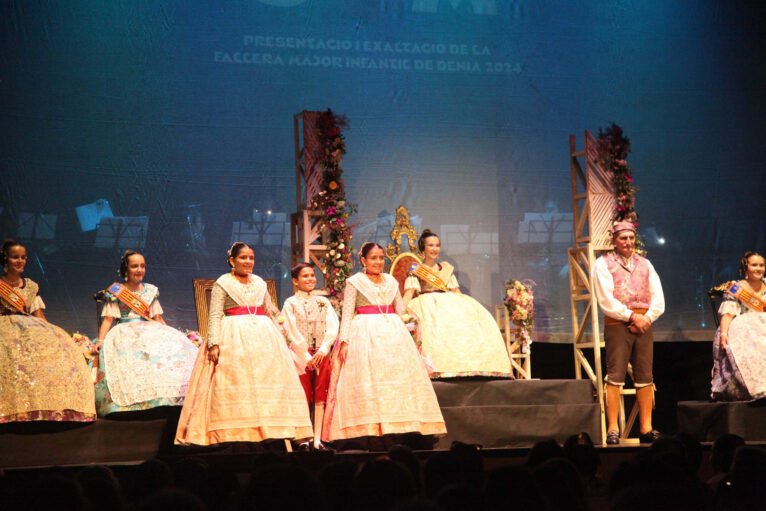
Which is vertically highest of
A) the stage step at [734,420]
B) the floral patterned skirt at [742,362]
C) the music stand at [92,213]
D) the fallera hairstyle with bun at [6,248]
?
the music stand at [92,213]

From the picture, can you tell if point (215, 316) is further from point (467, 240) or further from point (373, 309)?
point (467, 240)

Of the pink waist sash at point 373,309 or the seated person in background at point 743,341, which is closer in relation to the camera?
the pink waist sash at point 373,309

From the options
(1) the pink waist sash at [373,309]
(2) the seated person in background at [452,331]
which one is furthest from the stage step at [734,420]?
(1) the pink waist sash at [373,309]

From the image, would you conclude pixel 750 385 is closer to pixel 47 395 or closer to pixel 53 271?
pixel 47 395

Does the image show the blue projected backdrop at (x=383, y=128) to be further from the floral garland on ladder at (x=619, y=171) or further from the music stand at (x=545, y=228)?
the floral garland on ladder at (x=619, y=171)

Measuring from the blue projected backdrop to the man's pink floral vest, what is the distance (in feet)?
8.79

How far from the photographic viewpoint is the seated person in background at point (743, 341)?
6828 mm

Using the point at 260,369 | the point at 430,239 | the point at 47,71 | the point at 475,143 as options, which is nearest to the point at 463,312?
the point at 430,239

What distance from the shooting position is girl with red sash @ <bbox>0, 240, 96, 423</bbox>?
18.9ft

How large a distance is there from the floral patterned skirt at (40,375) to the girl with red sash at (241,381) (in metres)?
0.78

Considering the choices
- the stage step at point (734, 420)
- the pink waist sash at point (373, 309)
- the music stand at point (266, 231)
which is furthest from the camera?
the music stand at point (266, 231)

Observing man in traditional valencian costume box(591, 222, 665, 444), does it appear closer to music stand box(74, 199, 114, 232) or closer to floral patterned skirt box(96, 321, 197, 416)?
floral patterned skirt box(96, 321, 197, 416)

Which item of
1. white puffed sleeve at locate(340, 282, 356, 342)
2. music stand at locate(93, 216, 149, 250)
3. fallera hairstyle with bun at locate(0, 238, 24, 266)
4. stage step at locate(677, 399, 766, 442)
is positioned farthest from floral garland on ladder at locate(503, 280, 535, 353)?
fallera hairstyle with bun at locate(0, 238, 24, 266)

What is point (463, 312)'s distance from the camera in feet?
24.3
